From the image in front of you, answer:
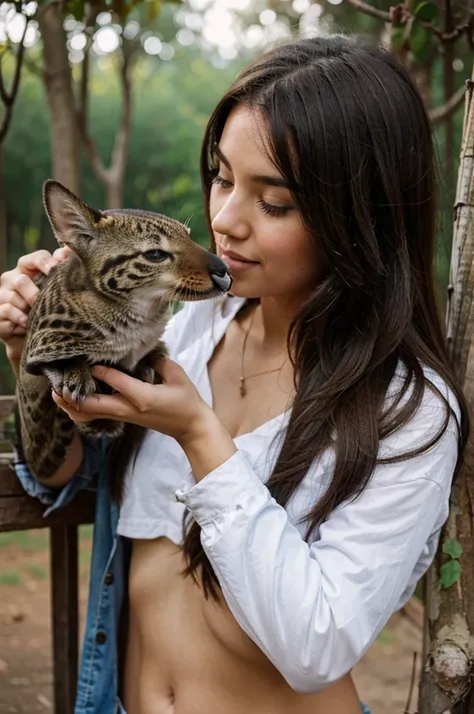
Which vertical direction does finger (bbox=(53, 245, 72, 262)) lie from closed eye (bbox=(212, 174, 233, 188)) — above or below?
below

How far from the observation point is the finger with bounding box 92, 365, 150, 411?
1527 millimetres

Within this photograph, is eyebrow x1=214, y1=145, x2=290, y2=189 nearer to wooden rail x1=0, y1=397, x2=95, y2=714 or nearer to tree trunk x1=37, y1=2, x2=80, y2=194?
wooden rail x1=0, y1=397, x2=95, y2=714

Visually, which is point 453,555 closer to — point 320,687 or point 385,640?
point 320,687

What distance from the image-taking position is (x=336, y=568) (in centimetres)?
151

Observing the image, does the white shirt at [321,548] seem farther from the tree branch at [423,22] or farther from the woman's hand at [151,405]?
the tree branch at [423,22]

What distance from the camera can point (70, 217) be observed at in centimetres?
168

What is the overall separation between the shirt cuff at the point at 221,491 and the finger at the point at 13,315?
0.63m

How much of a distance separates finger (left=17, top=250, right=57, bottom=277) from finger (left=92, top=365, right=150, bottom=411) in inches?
18.3

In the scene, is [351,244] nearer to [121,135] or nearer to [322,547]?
[322,547]

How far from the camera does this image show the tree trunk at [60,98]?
12.6 ft

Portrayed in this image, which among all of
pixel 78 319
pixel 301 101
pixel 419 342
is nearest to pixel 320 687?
pixel 419 342

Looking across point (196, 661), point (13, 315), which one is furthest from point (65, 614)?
point (13, 315)

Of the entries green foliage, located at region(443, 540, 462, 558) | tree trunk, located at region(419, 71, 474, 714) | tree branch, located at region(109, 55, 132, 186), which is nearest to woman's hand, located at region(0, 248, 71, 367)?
tree trunk, located at region(419, 71, 474, 714)

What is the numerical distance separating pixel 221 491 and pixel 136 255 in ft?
1.71
